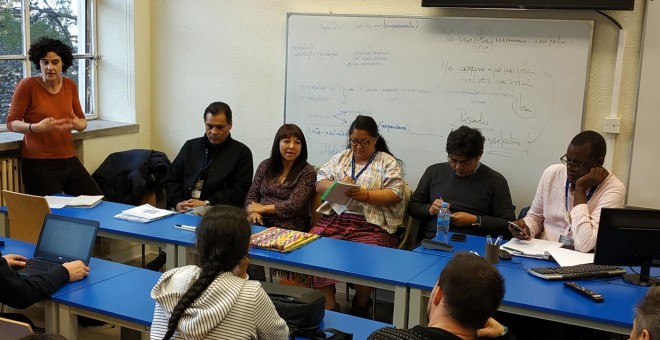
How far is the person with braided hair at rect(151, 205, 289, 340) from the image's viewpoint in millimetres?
2256

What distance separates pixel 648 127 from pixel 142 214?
3.10 metres

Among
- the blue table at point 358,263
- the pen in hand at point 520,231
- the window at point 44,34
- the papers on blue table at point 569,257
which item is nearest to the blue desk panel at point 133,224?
the blue table at point 358,263

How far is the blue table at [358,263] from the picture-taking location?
10.5 feet

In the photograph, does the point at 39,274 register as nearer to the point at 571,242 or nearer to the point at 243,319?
the point at 243,319

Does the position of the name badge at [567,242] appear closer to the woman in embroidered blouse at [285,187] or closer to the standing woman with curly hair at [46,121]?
the woman in embroidered blouse at [285,187]

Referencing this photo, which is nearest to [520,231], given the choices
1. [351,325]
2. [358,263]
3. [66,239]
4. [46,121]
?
[358,263]

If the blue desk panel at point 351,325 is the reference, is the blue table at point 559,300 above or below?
above

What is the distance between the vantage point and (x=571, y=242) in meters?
3.75

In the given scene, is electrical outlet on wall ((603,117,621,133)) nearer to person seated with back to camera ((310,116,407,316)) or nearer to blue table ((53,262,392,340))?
person seated with back to camera ((310,116,407,316))

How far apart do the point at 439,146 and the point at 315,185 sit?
3.11ft

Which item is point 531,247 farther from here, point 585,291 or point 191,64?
point 191,64

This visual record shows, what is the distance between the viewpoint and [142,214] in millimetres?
4223

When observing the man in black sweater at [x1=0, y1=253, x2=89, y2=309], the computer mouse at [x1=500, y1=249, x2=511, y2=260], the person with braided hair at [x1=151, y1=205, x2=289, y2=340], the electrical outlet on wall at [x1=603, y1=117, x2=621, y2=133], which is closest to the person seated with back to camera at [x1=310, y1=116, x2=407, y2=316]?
the computer mouse at [x1=500, y1=249, x2=511, y2=260]

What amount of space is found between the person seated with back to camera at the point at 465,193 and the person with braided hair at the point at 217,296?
2027mm
